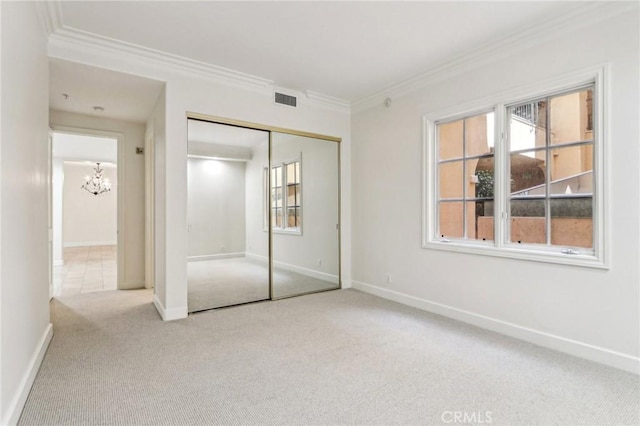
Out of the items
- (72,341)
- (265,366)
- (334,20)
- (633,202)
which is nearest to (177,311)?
(72,341)

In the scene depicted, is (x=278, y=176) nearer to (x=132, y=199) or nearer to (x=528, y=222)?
(x=132, y=199)

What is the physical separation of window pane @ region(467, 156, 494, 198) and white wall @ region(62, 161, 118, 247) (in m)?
11.6

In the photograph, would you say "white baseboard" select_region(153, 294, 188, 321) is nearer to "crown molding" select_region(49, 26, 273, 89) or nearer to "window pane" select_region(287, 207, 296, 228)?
"window pane" select_region(287, 207, 296, 228)

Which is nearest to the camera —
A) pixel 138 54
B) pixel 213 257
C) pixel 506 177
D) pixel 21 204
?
pixel 21 204

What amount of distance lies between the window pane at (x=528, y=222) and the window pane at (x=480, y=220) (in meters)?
0.22

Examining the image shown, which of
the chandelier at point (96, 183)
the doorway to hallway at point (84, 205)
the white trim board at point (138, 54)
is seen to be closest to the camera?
the white trim board at point (138, 54)

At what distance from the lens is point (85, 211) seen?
439 inches

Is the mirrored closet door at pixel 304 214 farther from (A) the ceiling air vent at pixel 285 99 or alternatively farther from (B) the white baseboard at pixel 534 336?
(B) the white baseboard at pixel 534 336

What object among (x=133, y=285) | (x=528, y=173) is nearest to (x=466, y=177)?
(x=528, y=173)

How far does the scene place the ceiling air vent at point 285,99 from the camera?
13.8ft

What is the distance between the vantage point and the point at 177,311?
3535 millimetres

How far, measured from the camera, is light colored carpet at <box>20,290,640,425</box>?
1.88 meters

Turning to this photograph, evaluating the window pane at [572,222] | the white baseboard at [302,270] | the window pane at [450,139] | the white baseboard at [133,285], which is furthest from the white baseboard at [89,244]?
the window pane at [572,222]

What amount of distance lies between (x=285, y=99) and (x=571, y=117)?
3.06 meters
